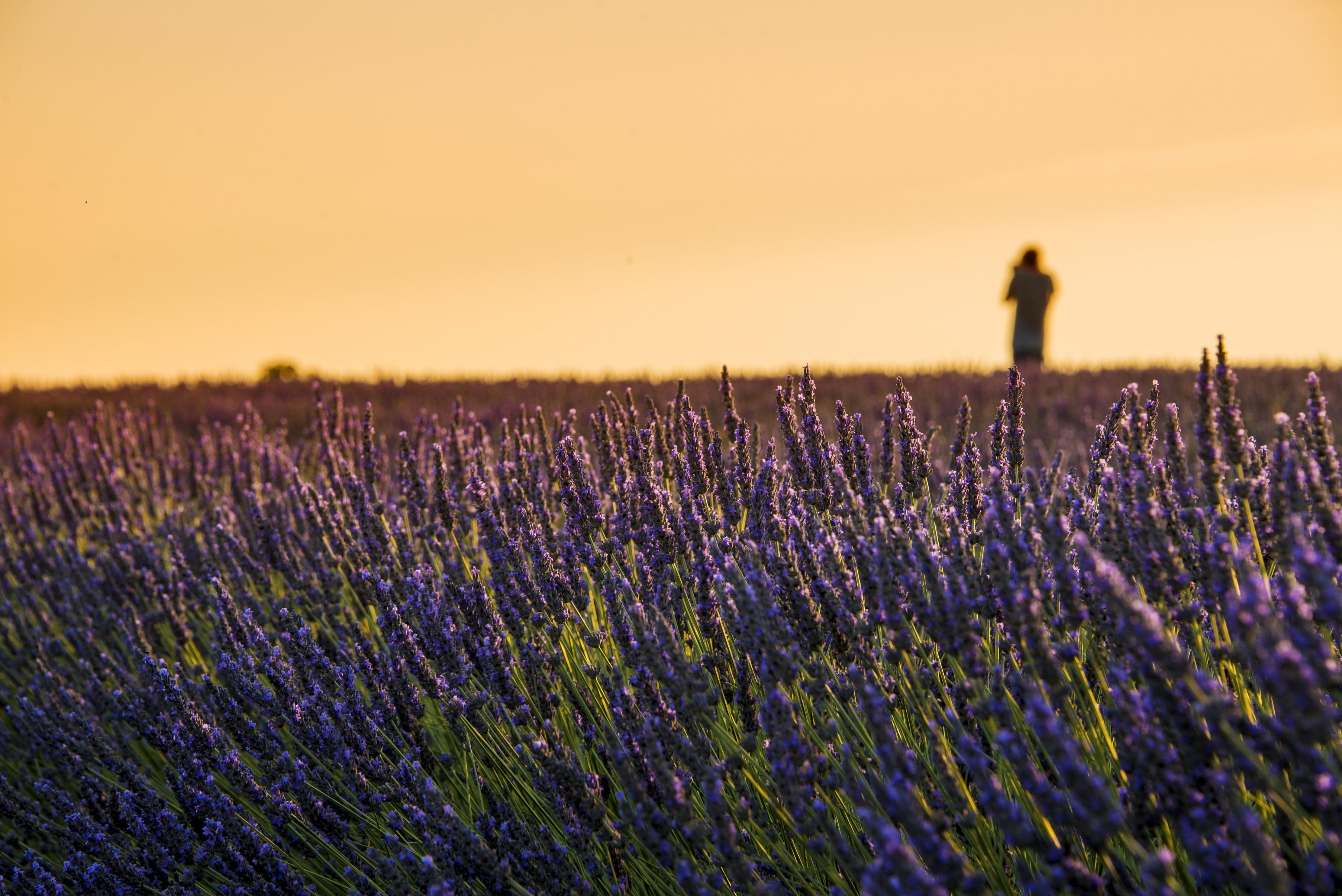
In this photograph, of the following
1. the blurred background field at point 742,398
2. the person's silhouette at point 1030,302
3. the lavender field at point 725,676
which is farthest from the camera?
the person's silhouette at point 1030,302

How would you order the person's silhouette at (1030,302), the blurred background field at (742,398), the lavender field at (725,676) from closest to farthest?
1. the lavender field at (725,676)
2. the blurred background field at (742,398)
3. the person's silhouette at (1030,302)

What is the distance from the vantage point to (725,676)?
226cm

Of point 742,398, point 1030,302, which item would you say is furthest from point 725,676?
point 1030,302

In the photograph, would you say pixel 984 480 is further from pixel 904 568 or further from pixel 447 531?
pixel 447 531

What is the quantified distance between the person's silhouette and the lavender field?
27.9 ft

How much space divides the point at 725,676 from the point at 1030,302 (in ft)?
35.5

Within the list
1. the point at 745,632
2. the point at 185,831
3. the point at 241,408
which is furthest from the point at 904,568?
the point at 241,408

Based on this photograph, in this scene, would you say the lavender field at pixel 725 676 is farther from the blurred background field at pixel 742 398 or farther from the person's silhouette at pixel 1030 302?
the person's silhouette at pixel 1030 302

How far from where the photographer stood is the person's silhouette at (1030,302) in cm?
1186

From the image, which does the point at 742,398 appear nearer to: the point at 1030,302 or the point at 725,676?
the point at 1030,302

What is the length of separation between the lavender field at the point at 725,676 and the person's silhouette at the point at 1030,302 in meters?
8.51

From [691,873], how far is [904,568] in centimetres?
60

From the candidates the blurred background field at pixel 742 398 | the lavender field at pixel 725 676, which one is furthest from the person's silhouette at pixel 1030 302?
the lavender field at pixel 725 676

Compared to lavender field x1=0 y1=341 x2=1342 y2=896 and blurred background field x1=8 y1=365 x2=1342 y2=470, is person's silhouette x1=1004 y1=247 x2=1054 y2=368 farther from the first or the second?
lavender field x1=0 y1=341 x2=1342 y2=896
